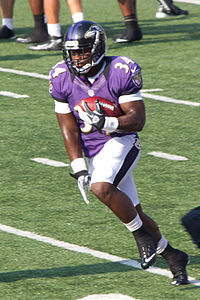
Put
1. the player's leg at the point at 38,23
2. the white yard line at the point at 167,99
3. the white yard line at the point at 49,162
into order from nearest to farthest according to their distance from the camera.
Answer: the white yard line at the point at 49,162 → the white yard line at the point at 167,99 → the player's leg at the point at 38,23

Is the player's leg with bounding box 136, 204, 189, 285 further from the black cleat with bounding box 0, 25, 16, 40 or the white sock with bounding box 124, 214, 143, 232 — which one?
the black cleat with bounding box 0, 25, 16, 40

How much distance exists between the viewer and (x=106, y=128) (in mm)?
4441

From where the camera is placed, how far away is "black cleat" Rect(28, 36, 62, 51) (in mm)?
11227

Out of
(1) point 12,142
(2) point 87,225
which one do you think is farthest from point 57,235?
(1) point 12,142

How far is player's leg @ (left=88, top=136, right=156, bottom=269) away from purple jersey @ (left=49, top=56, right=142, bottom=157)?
95 mm

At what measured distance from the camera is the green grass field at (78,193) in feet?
15.4

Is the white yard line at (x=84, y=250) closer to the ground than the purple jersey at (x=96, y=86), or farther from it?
closer to the ground

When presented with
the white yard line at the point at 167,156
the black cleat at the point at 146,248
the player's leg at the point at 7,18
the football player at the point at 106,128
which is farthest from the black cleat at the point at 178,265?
the player's leg at the point at 7,18

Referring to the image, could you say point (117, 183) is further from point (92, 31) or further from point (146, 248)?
point (92, 31)

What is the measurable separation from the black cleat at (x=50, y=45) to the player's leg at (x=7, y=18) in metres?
1.11

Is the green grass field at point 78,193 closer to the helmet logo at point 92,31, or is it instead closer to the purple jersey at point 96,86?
the purple jersey at point 96,86

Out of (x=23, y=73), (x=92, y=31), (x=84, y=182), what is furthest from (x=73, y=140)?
(x=23, y=73)

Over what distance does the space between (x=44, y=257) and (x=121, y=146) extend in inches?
36.8

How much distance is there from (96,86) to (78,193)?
1789 millimetres
